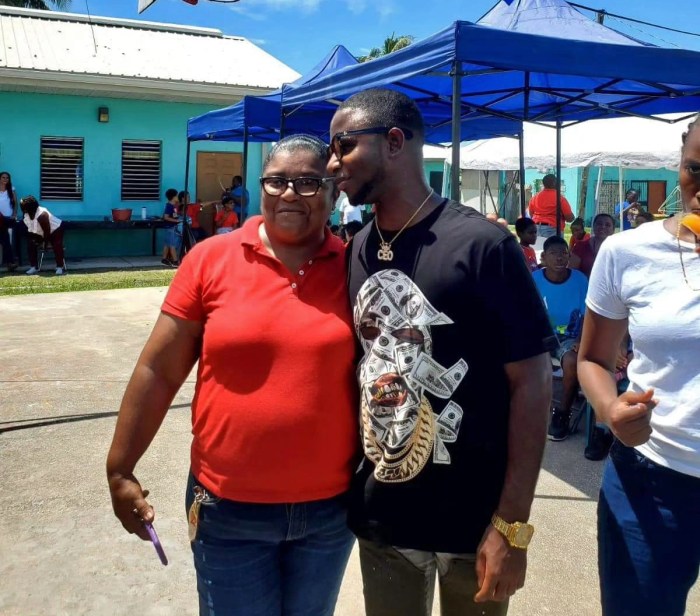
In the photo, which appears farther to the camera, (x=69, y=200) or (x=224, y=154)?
(x=224, y=154)

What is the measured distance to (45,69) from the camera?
529 inches

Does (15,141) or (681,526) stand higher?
(15,141)

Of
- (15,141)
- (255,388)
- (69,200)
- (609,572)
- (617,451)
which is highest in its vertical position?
(15,141)

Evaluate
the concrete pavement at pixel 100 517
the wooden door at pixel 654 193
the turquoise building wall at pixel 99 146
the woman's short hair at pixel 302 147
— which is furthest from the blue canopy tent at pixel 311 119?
the wooden door at pixel 654 193

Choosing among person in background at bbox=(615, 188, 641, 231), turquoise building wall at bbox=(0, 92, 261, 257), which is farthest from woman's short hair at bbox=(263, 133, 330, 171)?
person in background at bbox=(615, 188, 641, 231)

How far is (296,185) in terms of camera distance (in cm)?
183

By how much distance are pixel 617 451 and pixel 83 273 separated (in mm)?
12198

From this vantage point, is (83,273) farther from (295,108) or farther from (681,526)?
(681,526)

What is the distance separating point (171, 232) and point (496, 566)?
13.4 meters

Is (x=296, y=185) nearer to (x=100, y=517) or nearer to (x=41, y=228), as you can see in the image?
(x=100, y=517)

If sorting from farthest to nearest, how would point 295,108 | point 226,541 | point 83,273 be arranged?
point 83,273 < point 295,108 < point 226,541

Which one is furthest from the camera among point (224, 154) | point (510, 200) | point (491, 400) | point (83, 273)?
point (510, 200)

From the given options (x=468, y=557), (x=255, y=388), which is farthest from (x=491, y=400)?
(x=255, y=388)

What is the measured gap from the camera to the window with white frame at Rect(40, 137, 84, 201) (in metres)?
14.4
